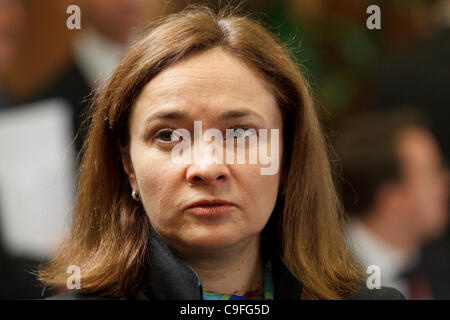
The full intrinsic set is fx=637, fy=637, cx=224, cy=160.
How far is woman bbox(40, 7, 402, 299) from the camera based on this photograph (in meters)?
1.14

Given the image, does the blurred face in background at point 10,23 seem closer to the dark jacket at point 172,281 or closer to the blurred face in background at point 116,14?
the blurred face in background at point 116,14

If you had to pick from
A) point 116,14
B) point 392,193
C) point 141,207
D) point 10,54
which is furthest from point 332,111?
point 10,54

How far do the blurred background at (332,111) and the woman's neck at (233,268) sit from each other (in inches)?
14.3

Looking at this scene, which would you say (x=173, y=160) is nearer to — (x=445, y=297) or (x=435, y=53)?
(x=445, y=297)

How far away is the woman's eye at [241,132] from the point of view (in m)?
1.16

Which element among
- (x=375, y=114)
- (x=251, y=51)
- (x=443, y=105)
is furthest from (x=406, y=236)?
(x=251, y=51)

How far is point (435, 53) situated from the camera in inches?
90.8

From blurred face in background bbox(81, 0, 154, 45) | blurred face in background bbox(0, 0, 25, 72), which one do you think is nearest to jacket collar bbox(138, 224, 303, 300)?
blurred face in background bbox(81, 0, 154, 45)

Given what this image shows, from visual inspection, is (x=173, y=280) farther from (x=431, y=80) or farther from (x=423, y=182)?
(x=431, y=80)

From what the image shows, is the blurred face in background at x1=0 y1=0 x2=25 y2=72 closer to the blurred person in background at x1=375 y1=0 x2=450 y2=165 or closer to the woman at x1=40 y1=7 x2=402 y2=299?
the woman at x1=40 y1=7 x2=402 y2=299

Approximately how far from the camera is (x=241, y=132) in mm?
1171

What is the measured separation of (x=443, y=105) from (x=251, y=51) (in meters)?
1.38

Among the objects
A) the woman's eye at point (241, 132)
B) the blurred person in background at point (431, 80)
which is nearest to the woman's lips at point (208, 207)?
the woman's eye at point (241, 132)

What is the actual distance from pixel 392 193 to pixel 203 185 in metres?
1.07
